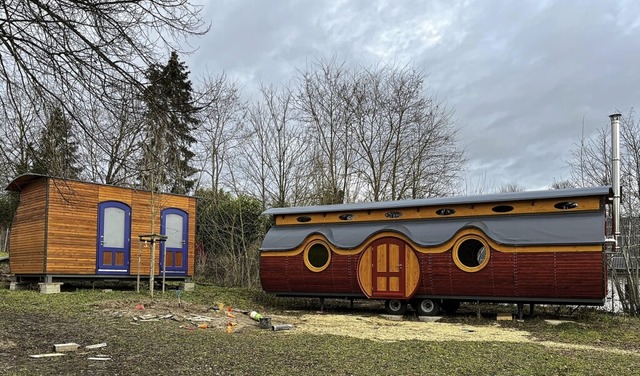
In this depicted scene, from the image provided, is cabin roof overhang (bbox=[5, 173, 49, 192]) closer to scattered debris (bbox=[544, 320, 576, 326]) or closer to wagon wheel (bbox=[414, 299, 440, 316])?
wagon wheel (bbox=[414, 299, 440, 316])

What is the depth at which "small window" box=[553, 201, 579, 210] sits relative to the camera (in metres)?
12.2

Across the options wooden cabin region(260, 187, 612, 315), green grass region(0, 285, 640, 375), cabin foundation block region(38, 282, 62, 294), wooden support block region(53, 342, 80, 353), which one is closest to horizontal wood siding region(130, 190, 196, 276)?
cabin foundation block region(38, 282, 62, 294)

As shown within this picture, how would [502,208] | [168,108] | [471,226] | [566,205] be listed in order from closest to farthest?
1. [168,108]
2. [566,205]
3. [471,226]
4. [502,208]

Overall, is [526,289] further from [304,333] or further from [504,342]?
[304,333]

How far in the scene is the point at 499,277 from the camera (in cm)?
1245

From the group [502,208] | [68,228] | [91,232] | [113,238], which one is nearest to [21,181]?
[68,228]

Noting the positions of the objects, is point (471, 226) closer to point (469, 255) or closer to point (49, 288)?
Answer: point (469, 255)

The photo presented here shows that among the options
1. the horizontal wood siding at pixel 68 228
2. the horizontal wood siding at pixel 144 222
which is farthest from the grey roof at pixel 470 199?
the horizontal wood siding at pixel 68 228

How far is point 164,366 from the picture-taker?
6543mm

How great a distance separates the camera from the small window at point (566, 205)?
12203mm

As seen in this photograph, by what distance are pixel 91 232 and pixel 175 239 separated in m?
2.66

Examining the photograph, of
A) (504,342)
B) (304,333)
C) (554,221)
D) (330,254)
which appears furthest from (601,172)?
(304,333)

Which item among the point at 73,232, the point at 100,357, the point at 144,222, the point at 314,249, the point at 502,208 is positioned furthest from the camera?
the point at 144,222

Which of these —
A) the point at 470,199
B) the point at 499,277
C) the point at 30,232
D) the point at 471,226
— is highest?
the point at 470,199
